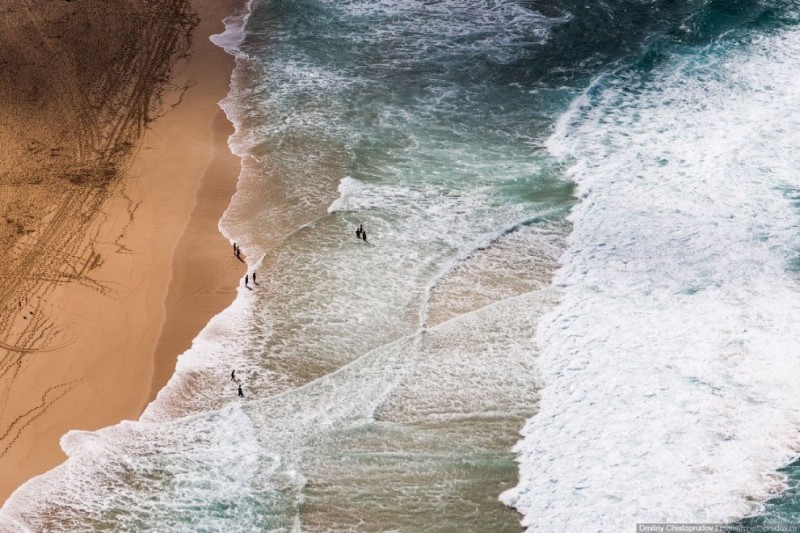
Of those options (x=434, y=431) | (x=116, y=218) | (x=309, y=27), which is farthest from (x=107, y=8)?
(x=434, y=431)

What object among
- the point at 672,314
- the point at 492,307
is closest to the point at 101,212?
the point at 492,307

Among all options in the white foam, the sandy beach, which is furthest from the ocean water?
the sandy beach

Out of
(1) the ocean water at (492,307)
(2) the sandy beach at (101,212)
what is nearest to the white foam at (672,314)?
(1) the ocean water at (492,307)

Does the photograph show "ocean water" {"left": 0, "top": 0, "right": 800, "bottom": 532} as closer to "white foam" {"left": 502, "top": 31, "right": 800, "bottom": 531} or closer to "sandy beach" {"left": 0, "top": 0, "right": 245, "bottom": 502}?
"white foam" {"left": 502, "top": 31, "right": 800, "bottom": 531}

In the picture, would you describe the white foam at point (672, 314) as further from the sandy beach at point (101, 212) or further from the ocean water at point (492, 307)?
the sandy beach at point (101, 212)

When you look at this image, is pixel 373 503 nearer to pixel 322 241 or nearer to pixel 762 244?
pixel 322 241
